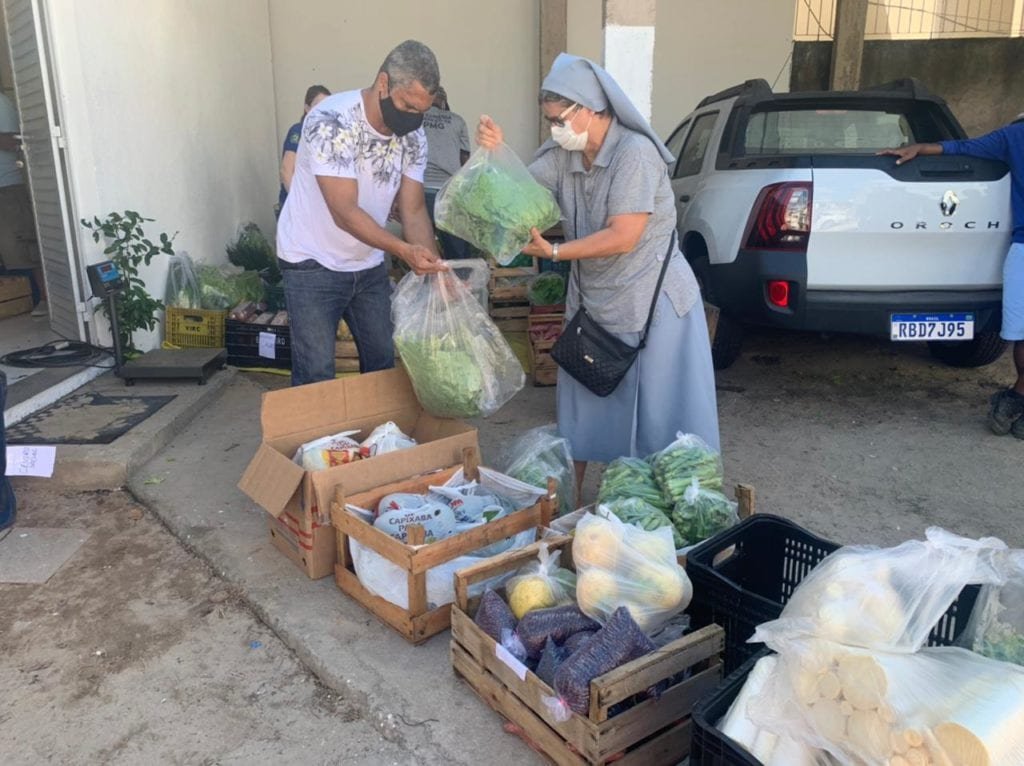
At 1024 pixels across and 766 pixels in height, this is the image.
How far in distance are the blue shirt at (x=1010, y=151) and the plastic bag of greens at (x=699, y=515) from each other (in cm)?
266

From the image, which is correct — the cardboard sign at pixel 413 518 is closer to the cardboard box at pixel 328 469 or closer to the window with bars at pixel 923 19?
the cardboard box at pixel 328 469

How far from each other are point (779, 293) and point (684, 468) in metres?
1.98

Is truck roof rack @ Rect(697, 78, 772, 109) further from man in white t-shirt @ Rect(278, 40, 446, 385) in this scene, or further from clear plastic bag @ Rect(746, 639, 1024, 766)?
clear plastic bag @ Rect(746, 639, 1024, 766)

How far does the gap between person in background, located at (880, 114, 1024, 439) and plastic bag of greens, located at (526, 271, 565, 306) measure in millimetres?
2264

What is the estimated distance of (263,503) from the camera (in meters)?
3.06

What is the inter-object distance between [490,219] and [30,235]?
6094 millimetres

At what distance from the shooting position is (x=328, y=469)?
9.68 ft

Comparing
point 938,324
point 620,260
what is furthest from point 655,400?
point 938,324

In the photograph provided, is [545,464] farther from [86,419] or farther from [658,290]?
[86,419]

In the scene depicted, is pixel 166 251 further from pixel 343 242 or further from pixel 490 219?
pixel 490 219

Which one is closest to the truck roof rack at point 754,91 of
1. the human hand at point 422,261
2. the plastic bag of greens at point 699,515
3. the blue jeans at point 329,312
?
the blue jeans at point 329,312

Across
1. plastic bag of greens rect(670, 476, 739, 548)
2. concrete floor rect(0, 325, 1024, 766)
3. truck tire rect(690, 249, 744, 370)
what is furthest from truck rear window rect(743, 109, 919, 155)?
plastic bag of greens rect(670, 476, 739, 548)

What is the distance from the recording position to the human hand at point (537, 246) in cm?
303

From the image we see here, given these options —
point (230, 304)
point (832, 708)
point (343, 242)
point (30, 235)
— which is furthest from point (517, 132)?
point (832, 708)
